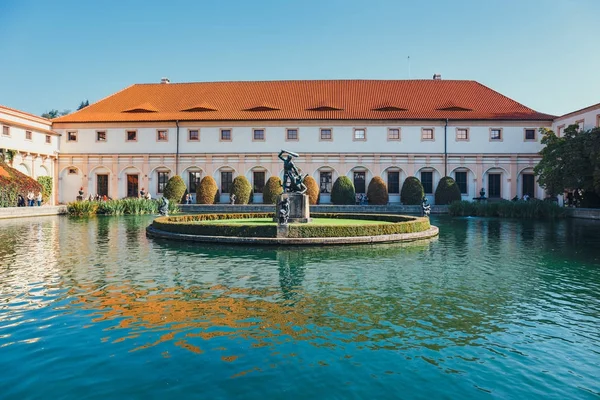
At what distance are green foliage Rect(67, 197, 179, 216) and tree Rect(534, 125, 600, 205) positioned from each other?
2623 centimetres

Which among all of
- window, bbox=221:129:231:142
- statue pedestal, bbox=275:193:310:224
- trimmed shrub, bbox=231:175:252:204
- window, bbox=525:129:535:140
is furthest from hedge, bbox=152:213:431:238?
window, bbox=525:129:535:140

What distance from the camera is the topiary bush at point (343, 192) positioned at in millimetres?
39250

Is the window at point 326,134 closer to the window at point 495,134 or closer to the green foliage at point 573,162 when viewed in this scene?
the window at point 495,134

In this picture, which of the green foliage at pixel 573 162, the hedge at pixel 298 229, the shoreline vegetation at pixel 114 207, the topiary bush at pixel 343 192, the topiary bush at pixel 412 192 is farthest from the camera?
the topiary bush at pixel 343 192

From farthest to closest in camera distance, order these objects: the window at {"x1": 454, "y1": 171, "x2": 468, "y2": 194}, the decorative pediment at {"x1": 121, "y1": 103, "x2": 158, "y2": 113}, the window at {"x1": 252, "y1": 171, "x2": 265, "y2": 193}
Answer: the decorative pediment at {"x1": 121, "y1": 103, "x2": 158, "y2": 113}, the window at {"x1": 252, "y1": 171, "x2": 265, "y2": 193}, the window at {"x1": 454, "y1": 171, "x2": 468, "y2": 194}

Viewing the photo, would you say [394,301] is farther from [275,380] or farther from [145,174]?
[145,174]

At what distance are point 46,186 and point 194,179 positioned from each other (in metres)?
12.5

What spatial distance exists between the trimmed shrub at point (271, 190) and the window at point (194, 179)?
7.13m

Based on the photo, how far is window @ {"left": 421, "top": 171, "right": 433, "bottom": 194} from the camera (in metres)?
42.2

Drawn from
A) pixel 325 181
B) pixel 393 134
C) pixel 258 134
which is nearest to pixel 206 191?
pixel 258 134

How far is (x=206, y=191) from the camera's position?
40719 mm

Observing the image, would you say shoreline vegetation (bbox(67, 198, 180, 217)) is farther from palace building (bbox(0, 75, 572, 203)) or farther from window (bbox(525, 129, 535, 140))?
window (bbox(525, 129, 535, 140))

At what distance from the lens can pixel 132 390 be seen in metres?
4.95

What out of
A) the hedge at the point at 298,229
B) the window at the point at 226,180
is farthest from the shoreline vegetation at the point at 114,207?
the hedge at the point at 298,229
